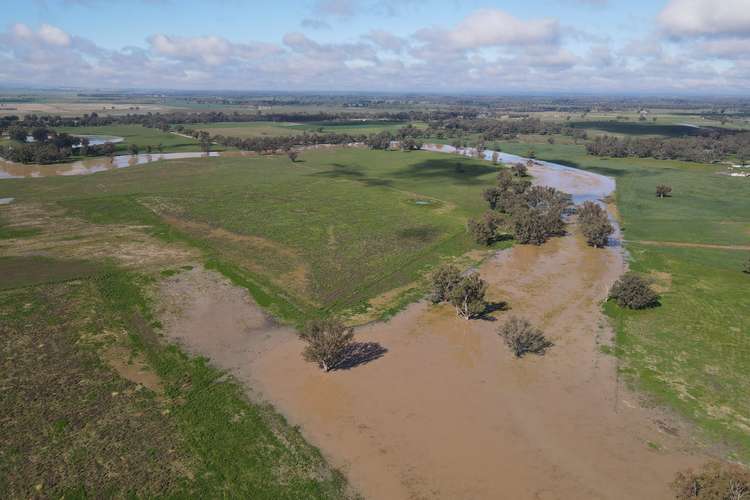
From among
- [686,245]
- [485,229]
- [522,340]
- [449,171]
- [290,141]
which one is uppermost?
[290,141]

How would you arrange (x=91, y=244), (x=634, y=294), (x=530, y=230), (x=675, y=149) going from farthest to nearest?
(x=675, y=149) < (x=530, y=230) < (x=91, y=244) < (x=634, y=294)

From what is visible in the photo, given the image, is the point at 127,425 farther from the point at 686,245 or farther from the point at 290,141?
the point at 290,141

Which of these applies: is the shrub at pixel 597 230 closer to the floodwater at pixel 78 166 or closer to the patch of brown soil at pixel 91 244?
the patch of brown soil at pixel 91 244

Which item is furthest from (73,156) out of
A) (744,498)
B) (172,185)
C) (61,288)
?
(744,498)

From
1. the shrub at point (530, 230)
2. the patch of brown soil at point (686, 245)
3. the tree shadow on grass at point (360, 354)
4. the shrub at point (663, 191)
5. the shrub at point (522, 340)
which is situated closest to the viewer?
the tree shadow on grass at point (360, 354)

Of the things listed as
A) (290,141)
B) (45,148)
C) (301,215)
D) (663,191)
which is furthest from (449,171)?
(45,148)

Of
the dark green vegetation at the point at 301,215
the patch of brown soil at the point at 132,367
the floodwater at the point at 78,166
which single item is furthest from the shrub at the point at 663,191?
the floodwater at the point at 78,166

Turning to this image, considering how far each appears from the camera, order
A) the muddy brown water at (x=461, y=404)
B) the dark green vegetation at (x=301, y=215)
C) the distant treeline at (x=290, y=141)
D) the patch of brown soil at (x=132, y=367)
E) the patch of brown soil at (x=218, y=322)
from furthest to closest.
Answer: the distant treeline at (x=290, y=141)
the dark green vegetation at (x=301, y=215)
the patch of brown soil at (x=218, y=322)
the patch of brown soil at (x=132, y=367)
the muddy brown water at (x=461, y=404)
